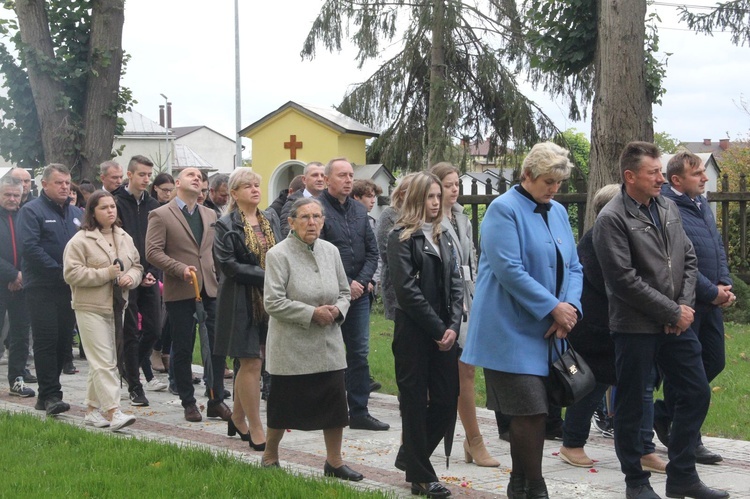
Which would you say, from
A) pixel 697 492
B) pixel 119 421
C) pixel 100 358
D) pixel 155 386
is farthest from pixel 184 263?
pixel 697 492

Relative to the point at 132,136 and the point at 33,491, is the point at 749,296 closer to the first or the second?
the point at 33,491

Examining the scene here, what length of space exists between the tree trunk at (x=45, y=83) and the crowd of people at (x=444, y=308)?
17.9 ft

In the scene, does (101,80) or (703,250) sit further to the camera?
(101,80)

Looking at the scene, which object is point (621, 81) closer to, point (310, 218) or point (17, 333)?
point (310, 218)

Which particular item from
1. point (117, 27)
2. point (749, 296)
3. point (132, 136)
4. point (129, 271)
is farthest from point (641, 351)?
point (132, 136)

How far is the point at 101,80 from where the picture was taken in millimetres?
14539

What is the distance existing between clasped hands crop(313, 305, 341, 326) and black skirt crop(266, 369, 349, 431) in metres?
0.32

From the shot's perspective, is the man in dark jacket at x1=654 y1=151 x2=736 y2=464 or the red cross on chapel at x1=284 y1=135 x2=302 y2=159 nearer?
the man in dark jacket at x1=654 y1=151 x2=736 y2=464

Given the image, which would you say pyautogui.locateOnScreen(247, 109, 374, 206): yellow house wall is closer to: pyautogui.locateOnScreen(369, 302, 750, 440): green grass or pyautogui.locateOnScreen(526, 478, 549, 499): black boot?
pyautogui.locateOnScreen(369, 302, 750, 440): green grass

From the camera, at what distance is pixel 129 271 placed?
8.92 m

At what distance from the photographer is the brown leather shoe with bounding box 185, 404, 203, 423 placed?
8984mm

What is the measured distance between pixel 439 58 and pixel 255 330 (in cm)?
1696

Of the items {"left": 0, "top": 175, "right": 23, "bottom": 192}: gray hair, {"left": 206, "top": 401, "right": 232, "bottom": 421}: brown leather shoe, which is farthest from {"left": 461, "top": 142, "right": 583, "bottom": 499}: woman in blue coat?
{"left": 0, "top": 175, "right": 23, "bottom": 192}: gray hair

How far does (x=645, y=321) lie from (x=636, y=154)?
0.99m
